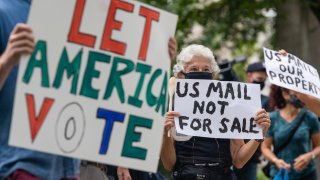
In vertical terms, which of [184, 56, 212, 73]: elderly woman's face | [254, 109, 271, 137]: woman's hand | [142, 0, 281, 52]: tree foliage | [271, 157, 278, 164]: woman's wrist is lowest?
[254, 109, 271, 137]: woman's hand

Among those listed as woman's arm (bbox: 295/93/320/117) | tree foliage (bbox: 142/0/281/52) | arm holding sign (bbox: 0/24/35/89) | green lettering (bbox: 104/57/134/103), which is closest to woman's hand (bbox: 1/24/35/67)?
arm holding sign (bbox: 0/24/35/89)

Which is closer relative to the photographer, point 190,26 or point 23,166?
point 23,166

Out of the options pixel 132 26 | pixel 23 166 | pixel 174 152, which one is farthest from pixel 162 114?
pixel 174 152

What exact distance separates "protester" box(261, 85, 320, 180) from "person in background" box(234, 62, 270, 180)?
0.14 metres

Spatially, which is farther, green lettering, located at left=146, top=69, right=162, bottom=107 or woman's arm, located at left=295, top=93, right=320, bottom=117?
woman's arm, located at left=295, top=93, right=320, bottom=117

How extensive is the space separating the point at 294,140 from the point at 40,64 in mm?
4159

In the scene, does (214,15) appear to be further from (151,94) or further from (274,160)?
(151,94)

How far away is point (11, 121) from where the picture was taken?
10.9 feet

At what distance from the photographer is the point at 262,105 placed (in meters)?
7.53

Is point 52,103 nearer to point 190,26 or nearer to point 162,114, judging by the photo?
point 162,114

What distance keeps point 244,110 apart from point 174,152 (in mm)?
506

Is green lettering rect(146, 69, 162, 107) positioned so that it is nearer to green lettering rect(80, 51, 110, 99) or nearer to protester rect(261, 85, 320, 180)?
green lettering rect(80, 51, 110, 99)

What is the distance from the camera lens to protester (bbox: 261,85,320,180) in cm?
704

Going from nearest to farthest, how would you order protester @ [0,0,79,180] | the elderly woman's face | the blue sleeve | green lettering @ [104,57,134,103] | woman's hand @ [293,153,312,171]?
protester @ [0,0,79,180] → green lettering @ [104,57,134,103] → the elderly woman's face → woman's hand @ [293,153,312,171] → the blue sleeve
